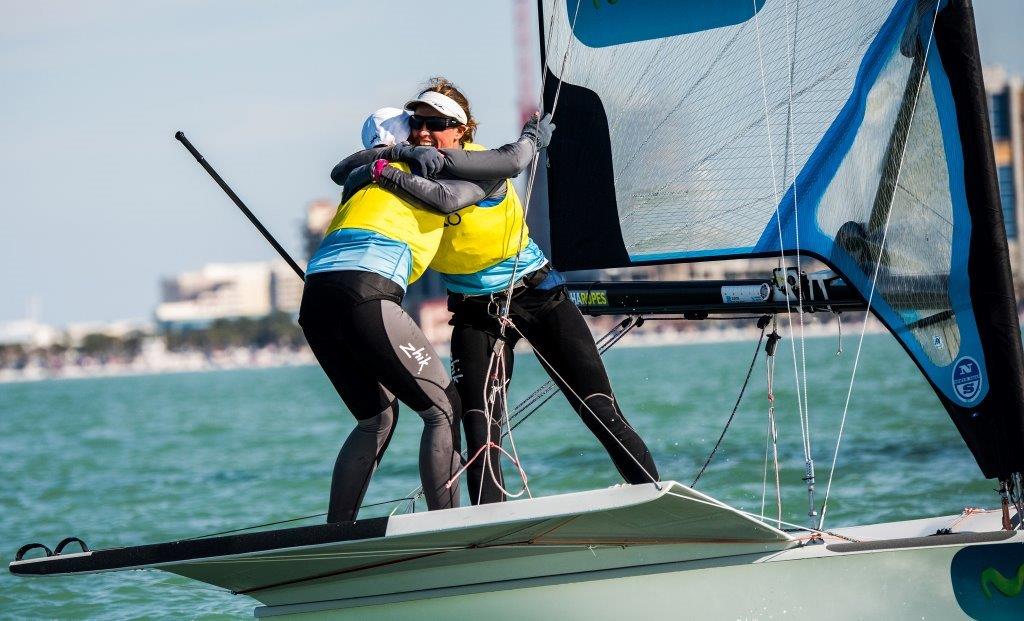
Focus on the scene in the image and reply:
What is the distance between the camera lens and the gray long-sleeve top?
3.82 m

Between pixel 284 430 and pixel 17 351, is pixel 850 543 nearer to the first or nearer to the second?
pixel 284 430

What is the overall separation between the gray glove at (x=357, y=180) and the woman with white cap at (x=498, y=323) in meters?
0.26

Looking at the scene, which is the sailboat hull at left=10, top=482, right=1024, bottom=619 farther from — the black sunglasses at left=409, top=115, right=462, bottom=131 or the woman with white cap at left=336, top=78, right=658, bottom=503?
the black sunglasses at left=409, top=115, right=462, bottom=131

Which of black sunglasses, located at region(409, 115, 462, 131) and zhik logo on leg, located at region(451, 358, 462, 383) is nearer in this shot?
black sunglasses, located at region(409, 115, 462, 131)

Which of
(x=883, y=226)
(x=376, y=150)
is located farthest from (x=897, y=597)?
(x=376, y=150)

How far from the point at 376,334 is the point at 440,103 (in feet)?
2.35

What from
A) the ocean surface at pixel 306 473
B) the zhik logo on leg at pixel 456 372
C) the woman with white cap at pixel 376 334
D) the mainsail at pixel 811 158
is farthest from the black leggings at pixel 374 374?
the ocean surface at pixel 306 473

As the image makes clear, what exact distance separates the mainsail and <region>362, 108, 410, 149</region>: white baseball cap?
103 cm

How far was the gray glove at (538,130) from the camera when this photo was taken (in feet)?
13.9

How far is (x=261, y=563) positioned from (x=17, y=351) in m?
151

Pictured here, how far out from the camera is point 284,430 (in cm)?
2259

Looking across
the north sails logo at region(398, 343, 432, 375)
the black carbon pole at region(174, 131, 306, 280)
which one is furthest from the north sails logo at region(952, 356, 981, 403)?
the black carbon pole at region(174, 131, 306, 280)

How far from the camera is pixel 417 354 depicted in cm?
382

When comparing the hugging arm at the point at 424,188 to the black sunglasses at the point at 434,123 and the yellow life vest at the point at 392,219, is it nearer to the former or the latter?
the yellow life vest at the point at 392,219
